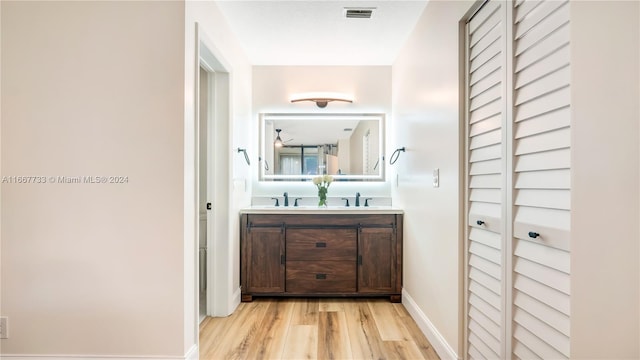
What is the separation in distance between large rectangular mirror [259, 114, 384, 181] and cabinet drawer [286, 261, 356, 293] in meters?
0.97

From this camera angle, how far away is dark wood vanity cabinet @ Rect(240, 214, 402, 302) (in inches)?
124

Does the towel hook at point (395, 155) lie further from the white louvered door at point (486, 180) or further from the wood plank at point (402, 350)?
the wood plank at point (402, 350)

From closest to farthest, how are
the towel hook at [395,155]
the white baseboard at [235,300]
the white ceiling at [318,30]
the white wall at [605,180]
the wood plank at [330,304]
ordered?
the white wall at [605,180]
the white ceiling at [318,30]
the white baseboard at [235,300]
the wood plank at [330,304]
the towel hook at [395,155]

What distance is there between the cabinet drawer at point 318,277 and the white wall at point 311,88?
0.88 meters

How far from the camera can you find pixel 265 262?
10.3 feet

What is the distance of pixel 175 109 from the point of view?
1.85 meters

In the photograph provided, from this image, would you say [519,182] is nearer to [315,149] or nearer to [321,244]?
[321,244]

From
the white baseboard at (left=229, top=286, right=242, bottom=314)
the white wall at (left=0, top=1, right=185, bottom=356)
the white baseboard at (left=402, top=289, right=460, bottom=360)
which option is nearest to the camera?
the white wall at (left=0, top=1, right=185, bottom=356)

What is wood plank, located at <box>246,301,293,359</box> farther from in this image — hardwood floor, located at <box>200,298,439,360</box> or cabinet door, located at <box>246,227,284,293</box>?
cabinet door, located at <box>246,227,284,293</box>

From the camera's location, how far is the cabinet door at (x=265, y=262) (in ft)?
10.3

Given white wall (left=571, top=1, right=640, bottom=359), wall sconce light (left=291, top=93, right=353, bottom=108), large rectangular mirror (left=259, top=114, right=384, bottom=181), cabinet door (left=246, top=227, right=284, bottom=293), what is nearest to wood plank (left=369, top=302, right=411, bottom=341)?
cabinet door (left=246, top=227, right=284, bottom=293)

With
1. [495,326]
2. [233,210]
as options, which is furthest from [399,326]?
[233,210]

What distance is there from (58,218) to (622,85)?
241cm

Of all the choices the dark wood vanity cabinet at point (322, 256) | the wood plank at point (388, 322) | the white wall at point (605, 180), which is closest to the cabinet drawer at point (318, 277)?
the dark wood vanity cabinet at point (322, 256)
